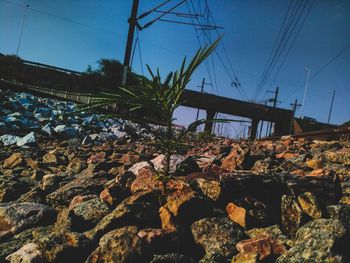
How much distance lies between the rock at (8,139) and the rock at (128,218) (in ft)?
15.6

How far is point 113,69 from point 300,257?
2719 centimetres

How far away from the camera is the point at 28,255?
173cm

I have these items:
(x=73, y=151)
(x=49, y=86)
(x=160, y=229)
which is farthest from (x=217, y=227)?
(x=49, y=86)

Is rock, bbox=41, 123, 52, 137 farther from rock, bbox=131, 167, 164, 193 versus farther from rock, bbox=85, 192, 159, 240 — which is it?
rock, bbox=85, 192, 159, 240

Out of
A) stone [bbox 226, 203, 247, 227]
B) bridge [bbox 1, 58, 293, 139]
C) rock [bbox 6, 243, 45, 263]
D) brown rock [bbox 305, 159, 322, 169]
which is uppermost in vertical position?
bridge [bbox 1, 58, 293, 139]

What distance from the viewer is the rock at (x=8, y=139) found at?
5979mm

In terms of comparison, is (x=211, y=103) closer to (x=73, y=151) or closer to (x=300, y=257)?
(x=73, y=151)

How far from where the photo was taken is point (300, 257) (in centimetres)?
140

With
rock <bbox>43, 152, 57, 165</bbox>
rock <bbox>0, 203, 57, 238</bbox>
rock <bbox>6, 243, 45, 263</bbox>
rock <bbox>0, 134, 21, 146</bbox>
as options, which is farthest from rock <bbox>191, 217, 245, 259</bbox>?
rock <bbox>0, 134, 21, 146</bbox>

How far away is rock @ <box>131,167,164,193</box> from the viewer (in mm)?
2384

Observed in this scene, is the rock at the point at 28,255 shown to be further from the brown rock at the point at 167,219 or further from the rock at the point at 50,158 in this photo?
the rock at the point at 50,158

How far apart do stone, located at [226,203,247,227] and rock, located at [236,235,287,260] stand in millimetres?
299

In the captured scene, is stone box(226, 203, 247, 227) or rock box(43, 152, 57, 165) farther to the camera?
rock box(43, 152, 57, 165)

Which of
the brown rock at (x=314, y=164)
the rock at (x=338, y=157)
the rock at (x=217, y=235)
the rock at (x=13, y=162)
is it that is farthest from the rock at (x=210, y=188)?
the rock at (x=13, y=162)
